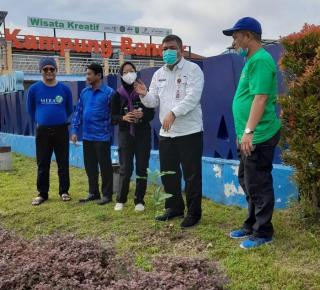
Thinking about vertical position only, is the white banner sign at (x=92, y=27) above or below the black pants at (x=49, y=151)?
above

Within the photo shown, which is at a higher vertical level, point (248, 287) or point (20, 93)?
point (20, 93)

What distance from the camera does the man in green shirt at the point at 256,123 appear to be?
131 inches

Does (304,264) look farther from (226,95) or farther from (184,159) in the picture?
(226,95)

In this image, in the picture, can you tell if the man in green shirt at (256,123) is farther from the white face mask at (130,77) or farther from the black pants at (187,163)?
the white face mask at (130,77)

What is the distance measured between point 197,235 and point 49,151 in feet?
8.44

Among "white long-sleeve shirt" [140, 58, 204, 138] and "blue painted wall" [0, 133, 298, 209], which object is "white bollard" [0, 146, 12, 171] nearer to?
"blue painted wall" [0, 133, 298, 209]

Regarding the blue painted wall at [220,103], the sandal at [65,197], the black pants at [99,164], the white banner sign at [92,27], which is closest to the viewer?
the blue painted wall at [220,103]

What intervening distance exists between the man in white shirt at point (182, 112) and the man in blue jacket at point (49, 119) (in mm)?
1702

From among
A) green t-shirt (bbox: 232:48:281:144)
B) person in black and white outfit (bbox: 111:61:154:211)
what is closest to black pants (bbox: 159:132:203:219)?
person in black and white outfit (bbox: 111:61:154:211)

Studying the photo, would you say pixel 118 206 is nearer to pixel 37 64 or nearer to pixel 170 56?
pixel 170 56

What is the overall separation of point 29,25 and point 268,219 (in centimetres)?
3534

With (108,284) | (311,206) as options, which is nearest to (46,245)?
(108,284)

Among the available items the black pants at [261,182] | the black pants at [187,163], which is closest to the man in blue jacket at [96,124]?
the black pants at [187,163]

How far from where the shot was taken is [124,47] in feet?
115
